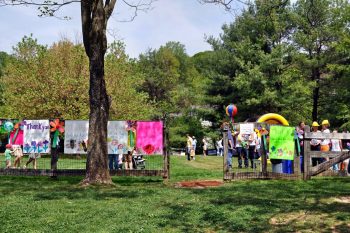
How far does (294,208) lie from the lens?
860 centimetres

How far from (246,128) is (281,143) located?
2214mm

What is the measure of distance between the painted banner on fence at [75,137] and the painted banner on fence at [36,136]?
0.78 m

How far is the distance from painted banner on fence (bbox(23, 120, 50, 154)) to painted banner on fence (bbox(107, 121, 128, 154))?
7.07 ft

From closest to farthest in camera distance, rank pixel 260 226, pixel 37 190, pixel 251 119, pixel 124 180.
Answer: pixel 260 226, pixel 37 190, pixel 124 180, pixel 251 119

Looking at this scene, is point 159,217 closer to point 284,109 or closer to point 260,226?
point 260,226

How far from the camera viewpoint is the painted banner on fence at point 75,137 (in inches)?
571

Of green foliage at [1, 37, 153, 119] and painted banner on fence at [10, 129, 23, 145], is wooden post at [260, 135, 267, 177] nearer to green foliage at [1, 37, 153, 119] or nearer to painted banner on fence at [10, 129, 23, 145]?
painted banner on fence at [10, 129, 23, 145]

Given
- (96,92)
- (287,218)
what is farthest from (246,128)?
(287,218)

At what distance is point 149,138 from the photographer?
1431 cm

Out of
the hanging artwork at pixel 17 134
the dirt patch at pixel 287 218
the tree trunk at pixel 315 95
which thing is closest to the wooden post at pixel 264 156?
the dirt patch at pixel 287 218

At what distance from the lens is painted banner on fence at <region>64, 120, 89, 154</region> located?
1450cm

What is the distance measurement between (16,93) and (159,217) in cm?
3170

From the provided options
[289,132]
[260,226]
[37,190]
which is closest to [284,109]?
[289,132]

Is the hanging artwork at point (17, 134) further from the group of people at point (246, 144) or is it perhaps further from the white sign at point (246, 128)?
the group of people at point (246, 144)
